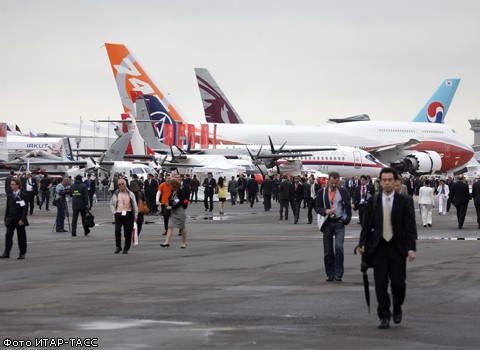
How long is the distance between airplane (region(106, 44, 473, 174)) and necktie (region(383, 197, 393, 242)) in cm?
6179

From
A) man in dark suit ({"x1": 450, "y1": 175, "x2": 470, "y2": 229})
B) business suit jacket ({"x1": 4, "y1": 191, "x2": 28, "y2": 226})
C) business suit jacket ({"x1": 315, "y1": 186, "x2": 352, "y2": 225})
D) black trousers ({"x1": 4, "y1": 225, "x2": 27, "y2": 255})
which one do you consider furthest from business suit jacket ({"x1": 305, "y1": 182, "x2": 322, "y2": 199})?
business suit jacket ({"x1": 315, "y1": 186, "x2": 352, "y2": 225})

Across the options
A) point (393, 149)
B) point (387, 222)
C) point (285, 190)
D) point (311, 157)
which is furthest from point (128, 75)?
point (387, 222)

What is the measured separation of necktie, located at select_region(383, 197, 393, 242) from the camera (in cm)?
1059

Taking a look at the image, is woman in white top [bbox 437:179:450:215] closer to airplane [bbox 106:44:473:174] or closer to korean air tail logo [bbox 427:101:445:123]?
airplane [bbox 106:44:473:174]

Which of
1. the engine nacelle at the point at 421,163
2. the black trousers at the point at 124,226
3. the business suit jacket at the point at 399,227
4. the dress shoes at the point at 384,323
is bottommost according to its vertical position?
the dress shoes at the point at 384,323

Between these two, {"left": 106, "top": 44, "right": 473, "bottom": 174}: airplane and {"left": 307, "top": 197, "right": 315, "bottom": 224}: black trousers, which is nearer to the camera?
{"left": 307, "top": 197, "right": 315, "bottom": 224}: black trousers

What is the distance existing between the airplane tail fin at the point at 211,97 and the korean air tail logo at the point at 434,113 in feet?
68.6

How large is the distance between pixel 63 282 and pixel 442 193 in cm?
2661

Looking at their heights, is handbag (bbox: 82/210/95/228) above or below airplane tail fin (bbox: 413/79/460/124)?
below

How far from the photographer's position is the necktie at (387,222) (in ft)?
34.7

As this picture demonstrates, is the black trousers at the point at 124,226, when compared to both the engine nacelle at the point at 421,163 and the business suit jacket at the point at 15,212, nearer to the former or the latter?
the business suit jacket at the point at 15,212

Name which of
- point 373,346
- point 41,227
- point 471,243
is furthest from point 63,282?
point 41,227

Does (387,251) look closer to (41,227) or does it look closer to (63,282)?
(63,282)

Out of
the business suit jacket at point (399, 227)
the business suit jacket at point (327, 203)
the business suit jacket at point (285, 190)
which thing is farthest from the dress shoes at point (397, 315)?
the business suit jacket at point (285, 190)
